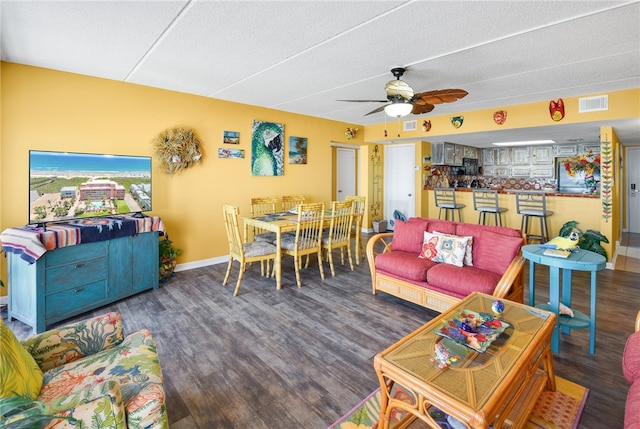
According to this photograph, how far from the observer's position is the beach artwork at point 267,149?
5.12 m

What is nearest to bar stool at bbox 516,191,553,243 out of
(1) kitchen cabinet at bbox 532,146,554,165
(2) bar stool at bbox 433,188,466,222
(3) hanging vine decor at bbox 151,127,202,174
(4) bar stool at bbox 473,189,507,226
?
(4) bar stool at bbox 473,189,507,226

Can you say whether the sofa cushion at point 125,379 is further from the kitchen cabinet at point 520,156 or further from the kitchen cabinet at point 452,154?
the kitchen cabinet at point 520,156

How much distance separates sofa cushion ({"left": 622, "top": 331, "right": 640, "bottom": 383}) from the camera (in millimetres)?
1550

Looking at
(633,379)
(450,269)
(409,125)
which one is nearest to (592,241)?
(450,269)

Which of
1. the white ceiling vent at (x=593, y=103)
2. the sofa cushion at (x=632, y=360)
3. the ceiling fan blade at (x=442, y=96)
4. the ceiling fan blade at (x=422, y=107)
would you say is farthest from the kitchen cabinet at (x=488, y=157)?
the sofa cushion at (x=632, y=360)

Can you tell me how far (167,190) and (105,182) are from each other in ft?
2.59

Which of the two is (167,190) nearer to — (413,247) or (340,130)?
(413,247)

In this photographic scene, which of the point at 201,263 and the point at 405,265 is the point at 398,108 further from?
the point at 201,263

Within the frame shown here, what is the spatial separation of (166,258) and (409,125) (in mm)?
4813

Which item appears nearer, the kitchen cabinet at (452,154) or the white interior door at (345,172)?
the kitchen cabinet at (452,154)

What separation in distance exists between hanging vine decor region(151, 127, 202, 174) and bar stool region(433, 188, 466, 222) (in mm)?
4487

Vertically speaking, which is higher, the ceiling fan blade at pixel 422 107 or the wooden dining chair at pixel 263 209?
the ceiling fan blade at pixel 422 107

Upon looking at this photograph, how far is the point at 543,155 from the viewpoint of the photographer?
7.82m

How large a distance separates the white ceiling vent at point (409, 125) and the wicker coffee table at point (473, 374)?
4664 millimetres
